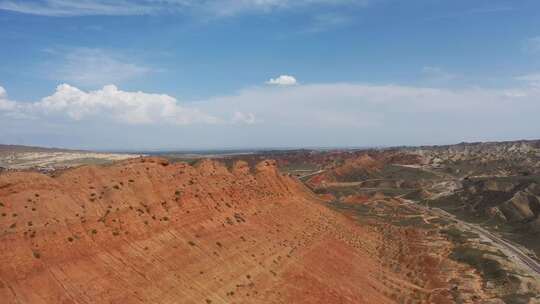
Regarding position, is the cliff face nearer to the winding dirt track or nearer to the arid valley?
the arid valley

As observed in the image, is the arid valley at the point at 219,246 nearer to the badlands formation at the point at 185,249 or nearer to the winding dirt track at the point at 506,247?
the badlands formation at the point at 185,249

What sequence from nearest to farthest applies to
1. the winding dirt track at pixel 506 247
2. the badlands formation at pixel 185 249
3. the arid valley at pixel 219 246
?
the badlands formation at pixel 185 249, the arid valley at pixel 219 246, the winding dirt track at pixel 506 247

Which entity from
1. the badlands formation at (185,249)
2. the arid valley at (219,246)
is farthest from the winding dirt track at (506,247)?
the badlands formation at (185,249)

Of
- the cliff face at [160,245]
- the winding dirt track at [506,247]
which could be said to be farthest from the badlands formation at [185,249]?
the winding dirt track at [506,247]

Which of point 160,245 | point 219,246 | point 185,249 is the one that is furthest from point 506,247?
point 160,245

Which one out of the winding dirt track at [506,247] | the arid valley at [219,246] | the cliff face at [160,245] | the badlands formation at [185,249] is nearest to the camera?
the cliff face at [160,245]

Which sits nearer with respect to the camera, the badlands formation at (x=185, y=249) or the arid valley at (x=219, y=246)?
the badlands formation at (x=185, y=249)

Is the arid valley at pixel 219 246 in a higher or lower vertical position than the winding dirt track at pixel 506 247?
higher

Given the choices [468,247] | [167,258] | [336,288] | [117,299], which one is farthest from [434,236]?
[117,299]
